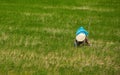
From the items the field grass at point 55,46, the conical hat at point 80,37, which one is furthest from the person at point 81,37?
the field grass at point 55,46

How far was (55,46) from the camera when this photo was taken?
12.7 m

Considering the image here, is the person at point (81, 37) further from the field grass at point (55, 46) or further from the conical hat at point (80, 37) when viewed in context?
the field grass at point (55, 46)

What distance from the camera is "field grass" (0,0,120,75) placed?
32.8 feet

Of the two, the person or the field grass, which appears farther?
the person

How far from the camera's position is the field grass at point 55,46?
394 inches

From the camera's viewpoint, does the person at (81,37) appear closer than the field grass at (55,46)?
No

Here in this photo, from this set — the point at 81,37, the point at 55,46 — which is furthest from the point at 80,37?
the point at 55,46

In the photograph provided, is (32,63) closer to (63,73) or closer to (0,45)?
(63,73)

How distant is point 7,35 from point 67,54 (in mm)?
3945

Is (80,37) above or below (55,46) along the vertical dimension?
above

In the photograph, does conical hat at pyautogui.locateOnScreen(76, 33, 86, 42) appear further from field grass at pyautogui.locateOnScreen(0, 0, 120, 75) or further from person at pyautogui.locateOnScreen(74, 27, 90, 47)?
field grass at pyautogui.locateOnScreen(0, 0, 120, 75)

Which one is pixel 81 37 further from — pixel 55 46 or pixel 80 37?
pixel 55 46

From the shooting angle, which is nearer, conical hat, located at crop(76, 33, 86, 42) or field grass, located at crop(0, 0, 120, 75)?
field grass, located at crop(0, 0, 120, 75)

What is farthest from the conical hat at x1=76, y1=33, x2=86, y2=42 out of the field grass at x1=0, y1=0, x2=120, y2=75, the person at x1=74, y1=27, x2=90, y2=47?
the field grass at x1=0, y1=0, x2=120, y2=75
